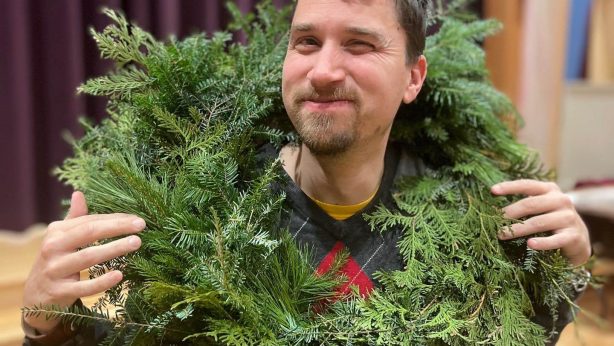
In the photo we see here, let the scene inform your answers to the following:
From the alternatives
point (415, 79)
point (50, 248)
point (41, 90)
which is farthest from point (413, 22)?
point (41, 90)

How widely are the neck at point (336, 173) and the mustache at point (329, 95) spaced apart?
116 millimetres

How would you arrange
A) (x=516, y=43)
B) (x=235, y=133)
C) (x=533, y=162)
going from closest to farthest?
(x=235, y=133)
(x=533, y=162)
(x=516, y=43)

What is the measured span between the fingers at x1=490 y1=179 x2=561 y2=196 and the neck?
0.24 meters

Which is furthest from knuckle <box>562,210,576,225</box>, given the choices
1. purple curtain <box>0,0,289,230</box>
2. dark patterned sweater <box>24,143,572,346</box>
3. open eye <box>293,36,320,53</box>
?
purple curtain <box>0,0,289,230</box>

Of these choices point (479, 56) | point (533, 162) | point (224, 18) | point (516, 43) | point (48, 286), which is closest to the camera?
point (48, 286)

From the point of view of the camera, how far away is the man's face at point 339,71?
991mm

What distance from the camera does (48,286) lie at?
2.78ft

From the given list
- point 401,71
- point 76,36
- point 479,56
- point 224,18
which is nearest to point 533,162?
point 479,56

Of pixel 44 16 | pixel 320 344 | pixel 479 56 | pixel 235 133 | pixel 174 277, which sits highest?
pixel 44 16

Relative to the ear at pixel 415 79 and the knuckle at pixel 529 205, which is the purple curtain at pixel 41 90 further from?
the knuckle at pixel 529 205

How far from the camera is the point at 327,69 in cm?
Answer: 97

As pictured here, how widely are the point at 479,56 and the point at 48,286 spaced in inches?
41.1

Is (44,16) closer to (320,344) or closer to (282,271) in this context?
(282,271)

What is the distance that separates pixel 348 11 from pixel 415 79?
0.24 meters
